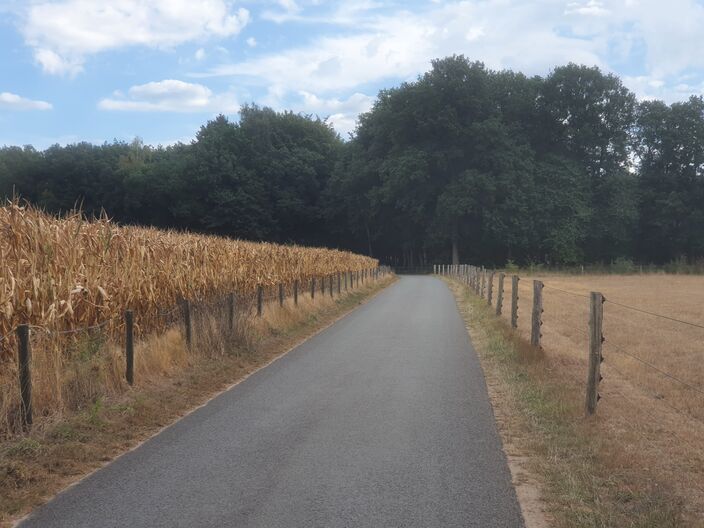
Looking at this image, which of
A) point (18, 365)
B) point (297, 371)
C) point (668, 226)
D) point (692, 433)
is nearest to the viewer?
point (18, 365)

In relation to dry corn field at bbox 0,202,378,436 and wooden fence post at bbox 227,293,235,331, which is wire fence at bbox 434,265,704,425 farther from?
dry corn field at bbox 0,202,378,436

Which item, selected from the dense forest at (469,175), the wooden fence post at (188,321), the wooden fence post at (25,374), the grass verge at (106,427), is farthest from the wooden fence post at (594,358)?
the dense forest at (469,175)

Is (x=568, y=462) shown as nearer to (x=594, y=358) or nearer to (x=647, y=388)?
(x=594, y=358)

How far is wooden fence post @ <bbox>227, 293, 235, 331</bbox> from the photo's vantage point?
13359mm

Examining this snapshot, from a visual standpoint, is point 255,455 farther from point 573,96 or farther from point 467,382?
point 573,96

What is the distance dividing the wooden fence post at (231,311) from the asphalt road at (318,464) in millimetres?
2434

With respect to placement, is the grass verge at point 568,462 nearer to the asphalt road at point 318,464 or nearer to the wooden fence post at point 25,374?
the asphalt road at point 318,464

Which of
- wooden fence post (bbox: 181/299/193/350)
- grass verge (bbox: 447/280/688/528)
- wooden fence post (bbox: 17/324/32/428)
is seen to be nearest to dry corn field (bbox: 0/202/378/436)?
wooden fence post (bbox: 17/324/32/428)

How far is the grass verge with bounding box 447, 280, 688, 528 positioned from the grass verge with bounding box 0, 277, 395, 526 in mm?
3890

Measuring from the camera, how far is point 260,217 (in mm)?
73562

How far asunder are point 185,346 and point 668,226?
228 feet

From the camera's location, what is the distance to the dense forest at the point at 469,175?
67.6m

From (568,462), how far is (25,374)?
550 cm

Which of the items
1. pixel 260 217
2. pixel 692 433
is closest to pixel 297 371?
pixel 692 433
